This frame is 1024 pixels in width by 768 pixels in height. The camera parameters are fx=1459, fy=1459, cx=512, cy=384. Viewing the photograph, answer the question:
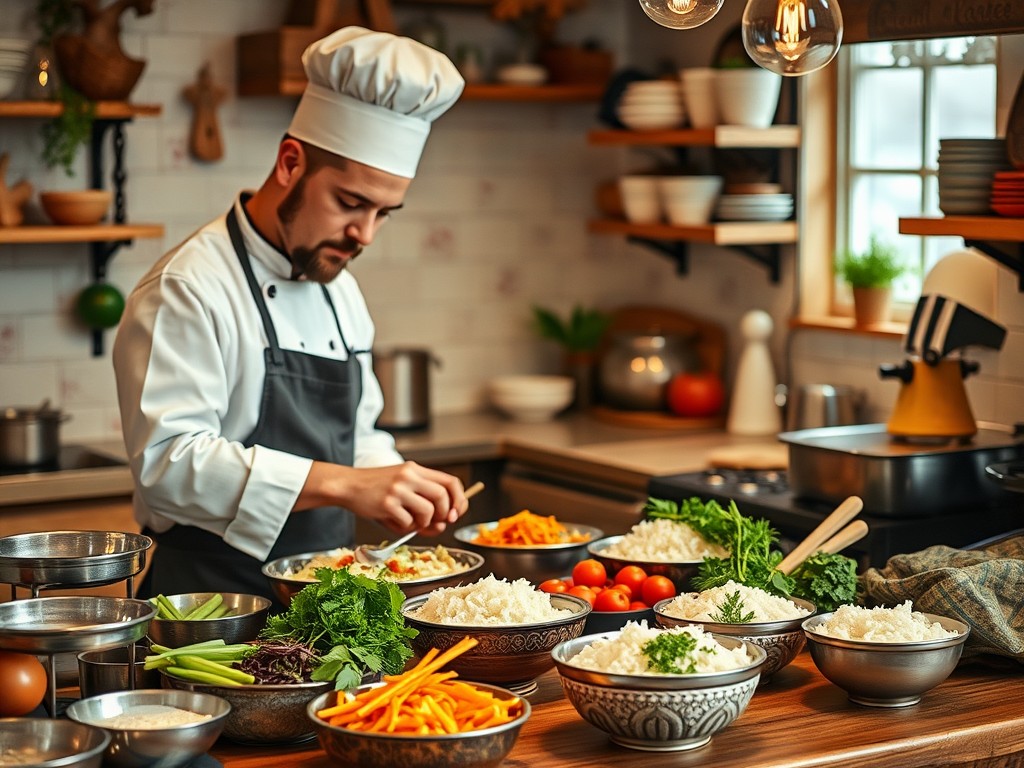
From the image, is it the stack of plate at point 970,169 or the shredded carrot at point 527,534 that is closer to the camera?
the shredded carrot at point 527,534

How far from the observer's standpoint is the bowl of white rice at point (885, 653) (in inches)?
76.9

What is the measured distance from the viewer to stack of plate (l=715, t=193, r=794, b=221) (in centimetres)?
432

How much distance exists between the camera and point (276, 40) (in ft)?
13.9

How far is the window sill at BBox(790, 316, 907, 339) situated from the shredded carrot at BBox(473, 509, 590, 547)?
1666 millimetres

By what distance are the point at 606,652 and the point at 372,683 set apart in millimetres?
300

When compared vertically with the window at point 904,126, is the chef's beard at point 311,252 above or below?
below

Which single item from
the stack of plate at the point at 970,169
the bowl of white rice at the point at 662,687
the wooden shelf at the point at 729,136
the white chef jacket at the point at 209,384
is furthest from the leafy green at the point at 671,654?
the wooden shelf at the point at 729,136

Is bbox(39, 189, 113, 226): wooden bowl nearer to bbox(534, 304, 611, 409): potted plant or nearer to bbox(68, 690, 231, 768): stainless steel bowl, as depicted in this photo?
bbox(534, 304, 611, 409): potted plant

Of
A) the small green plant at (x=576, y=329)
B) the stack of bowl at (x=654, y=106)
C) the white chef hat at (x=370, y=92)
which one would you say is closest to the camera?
the white chef hat at (x=370, y=92)

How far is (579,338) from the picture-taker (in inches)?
196

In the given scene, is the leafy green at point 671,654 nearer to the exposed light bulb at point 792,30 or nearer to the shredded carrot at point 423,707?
the shredded carrot at point 423,707

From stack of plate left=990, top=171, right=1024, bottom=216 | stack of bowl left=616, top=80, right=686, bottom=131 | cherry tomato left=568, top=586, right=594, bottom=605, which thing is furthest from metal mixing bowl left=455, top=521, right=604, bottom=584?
stack of bowl left=616, top=80, right=686, bottom=131

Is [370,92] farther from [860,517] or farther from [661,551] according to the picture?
[860,517]

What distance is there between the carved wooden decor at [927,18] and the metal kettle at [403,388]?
1847 millimetres
